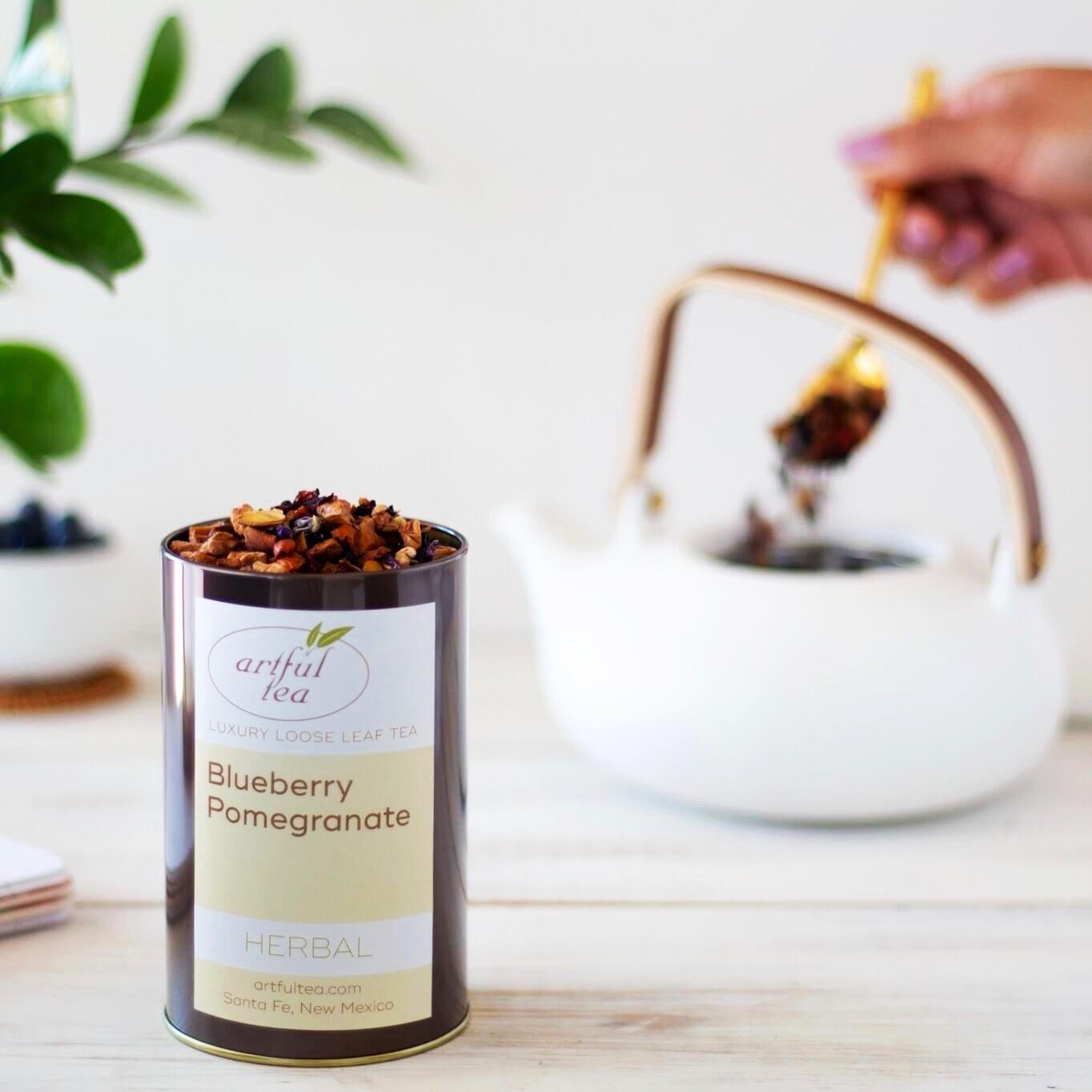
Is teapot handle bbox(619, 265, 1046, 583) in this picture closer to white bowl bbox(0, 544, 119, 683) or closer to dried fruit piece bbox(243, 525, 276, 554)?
dried fruit piece bbox(243, 525, 276, 554)

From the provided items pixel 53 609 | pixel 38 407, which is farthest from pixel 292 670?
pixel 53 609

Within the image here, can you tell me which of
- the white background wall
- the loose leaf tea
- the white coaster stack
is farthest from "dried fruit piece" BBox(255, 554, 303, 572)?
the white background wall

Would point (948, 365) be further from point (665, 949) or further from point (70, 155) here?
point (70, 155)

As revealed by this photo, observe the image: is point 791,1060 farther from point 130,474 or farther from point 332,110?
point 130,474

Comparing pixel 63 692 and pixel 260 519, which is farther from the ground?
pixel 260 519

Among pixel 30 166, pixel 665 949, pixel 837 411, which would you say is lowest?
pixel 665 949

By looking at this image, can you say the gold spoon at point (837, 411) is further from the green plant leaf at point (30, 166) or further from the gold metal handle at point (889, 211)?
the green plant leaf at point (30, 166)

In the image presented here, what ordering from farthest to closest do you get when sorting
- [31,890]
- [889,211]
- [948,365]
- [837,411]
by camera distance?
1. [889,211]
2. [837,411]
3. [948,365]
4. [31,890]
